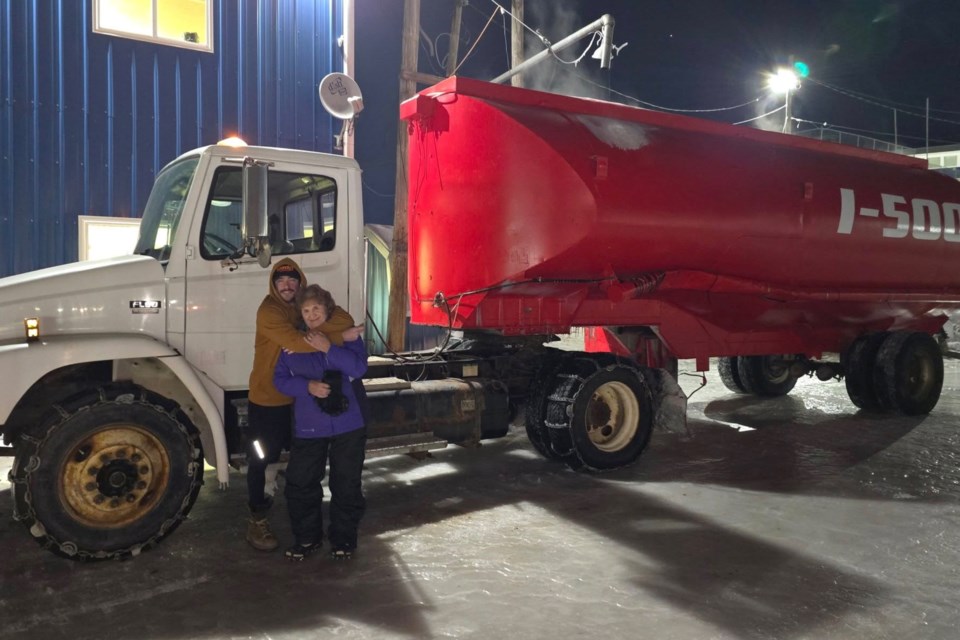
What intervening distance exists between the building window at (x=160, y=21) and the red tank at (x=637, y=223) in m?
5.90

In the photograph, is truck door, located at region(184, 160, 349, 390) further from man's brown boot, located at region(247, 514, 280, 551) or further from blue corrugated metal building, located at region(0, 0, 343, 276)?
blue corrugated metal building, located at region(0, 0, 343, 276)

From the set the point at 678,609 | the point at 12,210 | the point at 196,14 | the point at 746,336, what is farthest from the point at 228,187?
the point at 196,14

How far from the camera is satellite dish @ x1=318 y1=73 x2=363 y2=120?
31.2 ft

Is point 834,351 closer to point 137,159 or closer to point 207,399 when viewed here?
point 207,399

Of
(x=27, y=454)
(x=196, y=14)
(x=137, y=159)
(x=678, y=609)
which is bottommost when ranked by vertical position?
(x=678, y=609)

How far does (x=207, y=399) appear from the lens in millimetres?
4699

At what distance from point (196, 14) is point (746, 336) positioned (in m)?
9.13

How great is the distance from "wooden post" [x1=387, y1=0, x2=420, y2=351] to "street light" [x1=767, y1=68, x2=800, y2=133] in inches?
644

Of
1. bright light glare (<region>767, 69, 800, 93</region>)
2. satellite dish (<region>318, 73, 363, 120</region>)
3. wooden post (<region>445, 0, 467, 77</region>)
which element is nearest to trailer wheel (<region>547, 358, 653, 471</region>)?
satellite dish (<region>318, 73, 363, 120</region>)

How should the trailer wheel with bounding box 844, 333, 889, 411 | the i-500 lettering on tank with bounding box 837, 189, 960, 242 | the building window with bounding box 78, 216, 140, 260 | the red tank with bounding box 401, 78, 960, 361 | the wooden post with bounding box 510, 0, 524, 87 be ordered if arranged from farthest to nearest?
the wooden post with bounding box 510, 0, 524, 87 < the building window with bounding box 78, 216, 140, 260 < the trailer wheel with bounding box 844, 333, 889, 411 < the i-500 lettering on tank with bounding box 837, 189, 960, 242 < the red tank with bounding box 401, 78, 960, 361

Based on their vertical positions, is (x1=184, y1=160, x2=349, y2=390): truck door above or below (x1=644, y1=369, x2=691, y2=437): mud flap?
above

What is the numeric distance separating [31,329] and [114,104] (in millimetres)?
7125

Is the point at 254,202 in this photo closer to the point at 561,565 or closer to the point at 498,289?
the point at 498,289

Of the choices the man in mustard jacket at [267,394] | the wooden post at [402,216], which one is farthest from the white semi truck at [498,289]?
the wooden post at [402,216]
